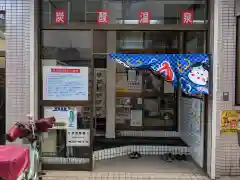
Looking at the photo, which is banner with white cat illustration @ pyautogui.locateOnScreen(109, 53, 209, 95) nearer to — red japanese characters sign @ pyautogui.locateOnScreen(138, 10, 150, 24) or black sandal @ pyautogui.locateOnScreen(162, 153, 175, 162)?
red japanese characters sign @ pyautogui.locateOnScreen(138, 10, 150, 24)

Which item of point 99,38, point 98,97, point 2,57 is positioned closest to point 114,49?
point 99,38

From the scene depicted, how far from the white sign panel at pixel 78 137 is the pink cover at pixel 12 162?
1.73 m

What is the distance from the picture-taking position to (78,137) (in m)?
5.37

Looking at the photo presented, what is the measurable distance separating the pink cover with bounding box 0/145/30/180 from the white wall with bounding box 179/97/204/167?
3472 millimetres

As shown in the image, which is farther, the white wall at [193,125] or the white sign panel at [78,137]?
the white wall at [193,125]

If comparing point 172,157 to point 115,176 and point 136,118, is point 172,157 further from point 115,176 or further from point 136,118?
point 136,118

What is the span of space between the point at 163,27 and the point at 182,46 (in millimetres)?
2243

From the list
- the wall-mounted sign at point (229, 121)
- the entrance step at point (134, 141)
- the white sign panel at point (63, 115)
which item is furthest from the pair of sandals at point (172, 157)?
the white sign panel at point (63, 115)

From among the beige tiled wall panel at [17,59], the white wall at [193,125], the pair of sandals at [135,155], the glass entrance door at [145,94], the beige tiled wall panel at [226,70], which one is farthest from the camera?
the glass entrance door at [145,94]

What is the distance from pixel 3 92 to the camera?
5.72 m

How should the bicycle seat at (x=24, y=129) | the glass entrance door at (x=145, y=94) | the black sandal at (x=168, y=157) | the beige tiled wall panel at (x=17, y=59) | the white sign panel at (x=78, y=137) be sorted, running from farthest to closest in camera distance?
1. the glass entrance door at (x=145, y=94)
2. the black sandal at (x=168, y=157)
3. the white sign panel at (x=78, y=137)
4. the beige tiled wall panel at (x=17, y=59)
5. the bicycle seat at (x=24, y=129)

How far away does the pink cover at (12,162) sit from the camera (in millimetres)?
2936

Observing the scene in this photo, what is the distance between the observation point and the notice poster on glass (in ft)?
17.0

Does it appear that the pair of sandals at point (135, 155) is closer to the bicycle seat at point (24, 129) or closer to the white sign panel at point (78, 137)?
the white sign panel at point (78, 137)
